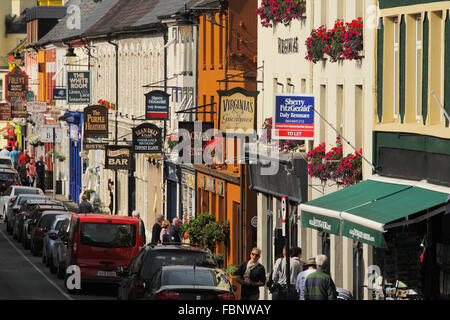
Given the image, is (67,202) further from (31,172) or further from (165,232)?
(165,232)

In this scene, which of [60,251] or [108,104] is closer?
[60,251]

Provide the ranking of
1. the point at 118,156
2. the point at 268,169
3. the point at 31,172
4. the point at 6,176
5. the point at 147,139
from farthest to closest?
the point at 31,172 → the point at 6,176 → the point at 118,156 → the point at 147,139 → the point at 268,169

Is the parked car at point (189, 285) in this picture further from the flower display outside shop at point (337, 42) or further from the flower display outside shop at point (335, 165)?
the flower display outside shop at point (337, 42)


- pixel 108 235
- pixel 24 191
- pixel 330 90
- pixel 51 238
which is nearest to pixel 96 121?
pixel 24 191

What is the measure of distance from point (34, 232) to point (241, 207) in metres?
7.38

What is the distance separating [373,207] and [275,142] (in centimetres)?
1023

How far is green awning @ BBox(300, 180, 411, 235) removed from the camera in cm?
2048

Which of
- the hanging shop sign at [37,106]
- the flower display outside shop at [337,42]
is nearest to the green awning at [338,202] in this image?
the flower display outside shop at [337,42]

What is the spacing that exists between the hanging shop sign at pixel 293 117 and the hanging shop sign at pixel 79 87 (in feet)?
101

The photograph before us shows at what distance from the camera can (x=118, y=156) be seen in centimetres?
4447

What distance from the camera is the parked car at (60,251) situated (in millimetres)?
30047

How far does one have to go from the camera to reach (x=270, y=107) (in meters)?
31.2
